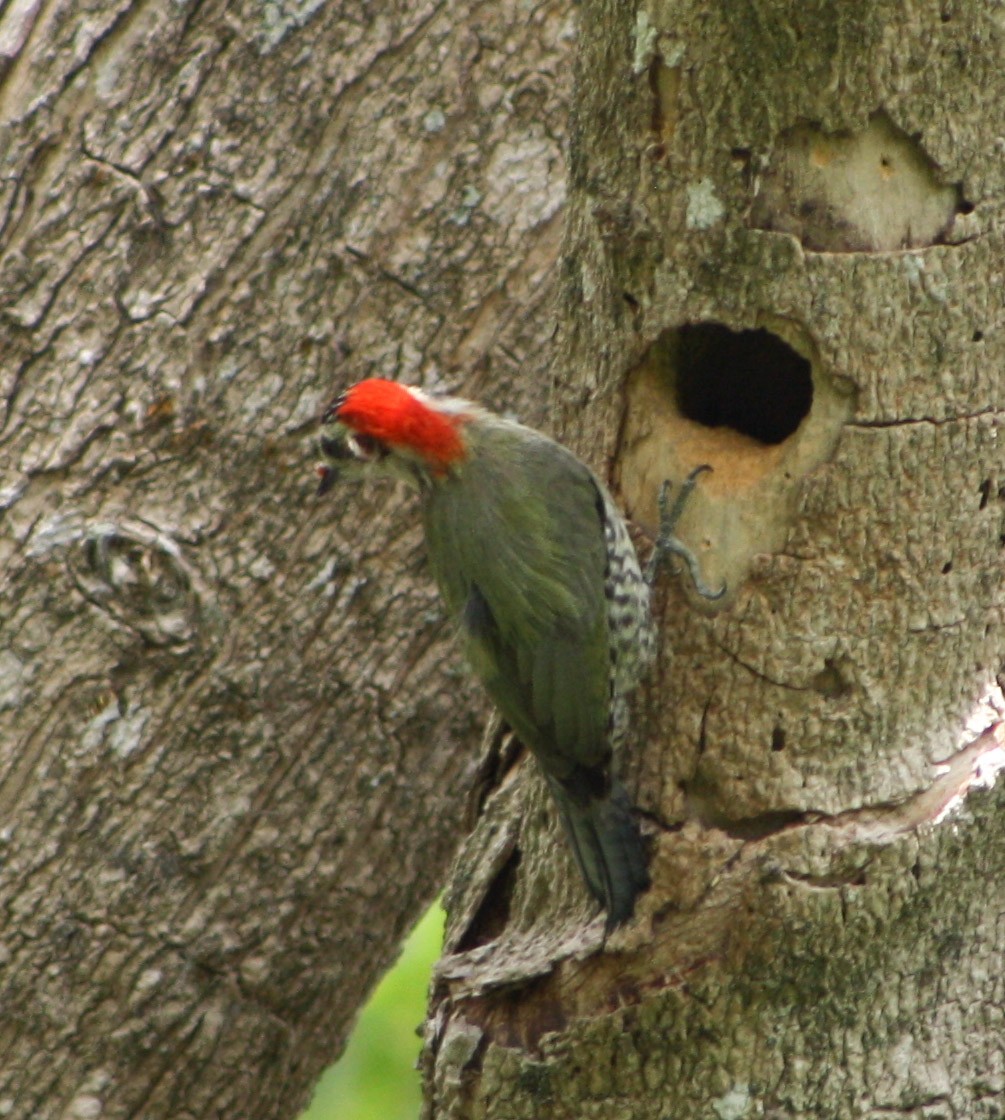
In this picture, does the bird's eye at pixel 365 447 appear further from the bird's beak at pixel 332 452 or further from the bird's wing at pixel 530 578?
the bird's wing at pixel 530 578

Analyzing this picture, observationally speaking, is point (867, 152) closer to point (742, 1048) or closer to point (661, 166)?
point (661, 166)

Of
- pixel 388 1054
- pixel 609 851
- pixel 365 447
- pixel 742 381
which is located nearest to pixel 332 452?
pixel 365 447

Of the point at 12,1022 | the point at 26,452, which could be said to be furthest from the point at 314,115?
the point at 12,1022

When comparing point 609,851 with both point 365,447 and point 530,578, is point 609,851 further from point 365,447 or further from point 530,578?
point 365,447

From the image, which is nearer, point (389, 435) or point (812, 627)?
point (812, 627)

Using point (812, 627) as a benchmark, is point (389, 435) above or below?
above

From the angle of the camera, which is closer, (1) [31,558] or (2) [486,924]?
(2) [486,924]

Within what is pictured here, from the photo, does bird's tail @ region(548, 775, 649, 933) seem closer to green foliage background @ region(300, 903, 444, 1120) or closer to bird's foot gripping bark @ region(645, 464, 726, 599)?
bird's foot gripping bark @ region(645, 464, 726, 599)

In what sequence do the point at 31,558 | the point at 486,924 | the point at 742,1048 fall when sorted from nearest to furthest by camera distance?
the point at 742,1048 → the point at 486,924 → the point at 31,558

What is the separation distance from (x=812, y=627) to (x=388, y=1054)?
306cm

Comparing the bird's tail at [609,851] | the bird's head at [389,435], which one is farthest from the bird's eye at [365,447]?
→ the bird's tail at [609,851]

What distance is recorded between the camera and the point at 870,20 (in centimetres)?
319

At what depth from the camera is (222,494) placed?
13.4 feet

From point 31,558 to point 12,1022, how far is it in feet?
3.61
